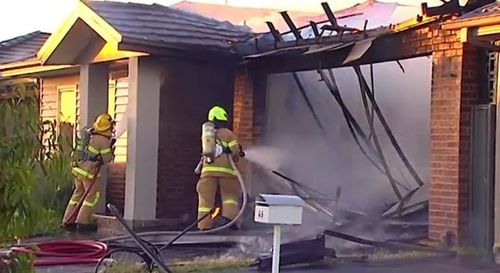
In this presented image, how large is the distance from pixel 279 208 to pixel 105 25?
835 cm

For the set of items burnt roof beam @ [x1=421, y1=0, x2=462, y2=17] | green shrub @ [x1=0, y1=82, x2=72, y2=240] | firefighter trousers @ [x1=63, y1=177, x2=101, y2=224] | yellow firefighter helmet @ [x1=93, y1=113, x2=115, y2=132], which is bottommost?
firefighter trousers @ [x1=63, y1=177, x2=101, y2=224]

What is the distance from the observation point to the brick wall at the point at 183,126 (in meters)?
14.6

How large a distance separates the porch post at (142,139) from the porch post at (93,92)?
1.67 m

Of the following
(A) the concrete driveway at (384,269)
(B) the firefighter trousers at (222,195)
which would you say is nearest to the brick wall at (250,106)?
(B) the firefighter trousers at (222,195)

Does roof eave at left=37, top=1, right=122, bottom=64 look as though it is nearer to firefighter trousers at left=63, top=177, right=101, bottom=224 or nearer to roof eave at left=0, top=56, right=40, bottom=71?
roof eave at left=0, top=56, right=40, bottom=71

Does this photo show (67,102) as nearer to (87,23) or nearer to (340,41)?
(87,23)

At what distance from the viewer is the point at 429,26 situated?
11406 millimetres

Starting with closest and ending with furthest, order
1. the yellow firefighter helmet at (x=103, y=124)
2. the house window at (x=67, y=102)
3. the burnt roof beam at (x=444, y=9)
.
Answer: the burnt roof beam at (x=444, y=9) → the yellow firefighter helmet at (x=103, y=124) → the house window at (x=67, y=102)

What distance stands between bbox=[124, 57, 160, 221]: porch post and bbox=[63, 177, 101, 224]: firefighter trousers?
51 centimetres

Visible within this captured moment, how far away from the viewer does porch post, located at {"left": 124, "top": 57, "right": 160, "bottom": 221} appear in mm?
14258

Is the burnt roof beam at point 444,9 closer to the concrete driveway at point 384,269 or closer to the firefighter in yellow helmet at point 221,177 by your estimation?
the concrete driveway at point 384,269

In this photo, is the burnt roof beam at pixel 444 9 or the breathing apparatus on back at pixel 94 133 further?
the breathing apparatus on back at pixel 94 133

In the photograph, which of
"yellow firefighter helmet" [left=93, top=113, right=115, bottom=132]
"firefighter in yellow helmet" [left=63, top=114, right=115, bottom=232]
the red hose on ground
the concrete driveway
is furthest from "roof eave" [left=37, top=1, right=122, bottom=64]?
the concrete driveway

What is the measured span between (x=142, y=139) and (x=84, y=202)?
49.4 inches
